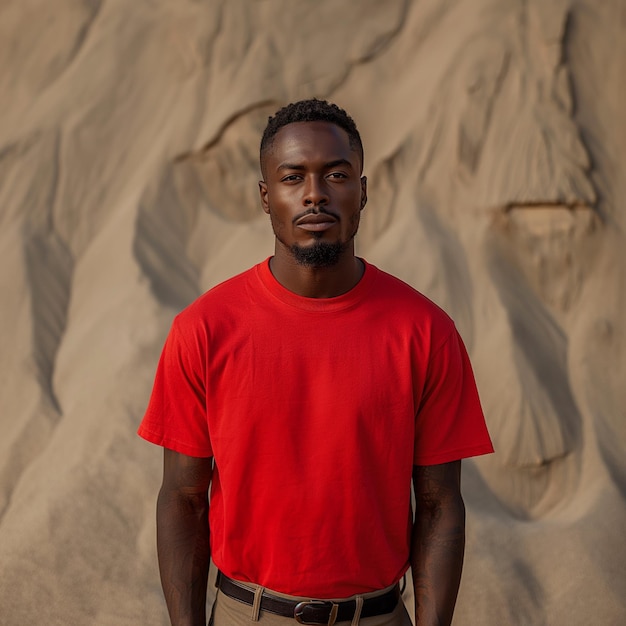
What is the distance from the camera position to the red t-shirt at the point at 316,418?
5.93 ft

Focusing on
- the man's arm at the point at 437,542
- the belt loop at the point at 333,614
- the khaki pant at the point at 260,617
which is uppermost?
the man's arm at the point at 437,542

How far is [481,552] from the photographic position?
4.10m

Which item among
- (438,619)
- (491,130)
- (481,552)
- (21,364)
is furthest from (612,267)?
(438,619)

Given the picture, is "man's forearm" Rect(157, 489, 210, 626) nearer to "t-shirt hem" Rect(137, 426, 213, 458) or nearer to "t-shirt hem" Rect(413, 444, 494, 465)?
"t-shirt hem" Rect(137, 426, 213, 458)

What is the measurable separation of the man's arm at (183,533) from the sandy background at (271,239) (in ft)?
6.79

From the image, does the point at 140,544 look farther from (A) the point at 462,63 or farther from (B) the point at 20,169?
(A) the point at 462,63

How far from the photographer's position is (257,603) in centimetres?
184

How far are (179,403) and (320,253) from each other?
0.42 m

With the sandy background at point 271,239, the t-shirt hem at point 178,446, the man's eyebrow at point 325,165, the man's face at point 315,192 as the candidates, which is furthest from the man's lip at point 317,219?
the sandy background at point 271,239

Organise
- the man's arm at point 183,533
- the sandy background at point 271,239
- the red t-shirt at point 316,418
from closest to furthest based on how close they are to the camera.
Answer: the red t-shirt at point 316,418 → the man's arm at point 183,533 → the sandy background at point 271,239

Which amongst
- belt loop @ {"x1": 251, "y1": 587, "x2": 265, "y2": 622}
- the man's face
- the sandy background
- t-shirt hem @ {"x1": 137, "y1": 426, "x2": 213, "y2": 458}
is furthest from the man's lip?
the sandy background

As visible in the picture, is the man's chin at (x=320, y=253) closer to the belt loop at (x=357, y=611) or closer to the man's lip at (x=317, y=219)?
the man's lip at (x=317, y=219)

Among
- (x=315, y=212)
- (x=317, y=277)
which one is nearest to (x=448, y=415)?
(x=317, y=277)

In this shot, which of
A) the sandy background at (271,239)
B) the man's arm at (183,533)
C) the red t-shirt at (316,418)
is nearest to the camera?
the red t-shirt at (316,418)
